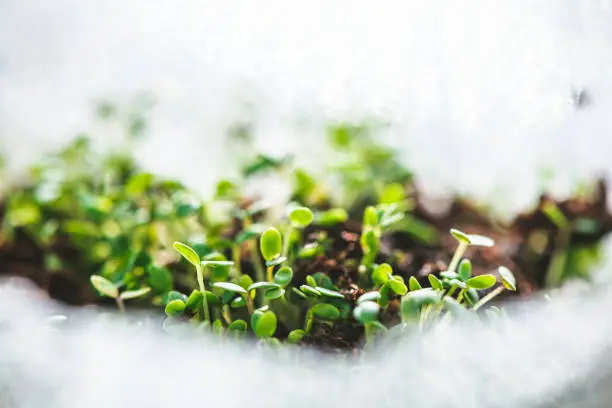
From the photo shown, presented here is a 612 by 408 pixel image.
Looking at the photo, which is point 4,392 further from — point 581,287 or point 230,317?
point 581,287

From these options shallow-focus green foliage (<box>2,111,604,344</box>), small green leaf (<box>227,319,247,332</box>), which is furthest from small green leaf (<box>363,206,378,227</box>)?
small green leaf (<box>227,319,247,332</box>)

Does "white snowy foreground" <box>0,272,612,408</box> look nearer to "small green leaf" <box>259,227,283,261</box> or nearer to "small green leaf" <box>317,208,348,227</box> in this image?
"small green leaf" <box>259,227,283,261</box>

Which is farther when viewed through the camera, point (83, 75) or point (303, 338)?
point (83, 75)

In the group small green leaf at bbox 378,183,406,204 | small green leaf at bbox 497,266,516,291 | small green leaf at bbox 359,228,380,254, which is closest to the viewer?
small green leaf at bbox 497,266,516,291

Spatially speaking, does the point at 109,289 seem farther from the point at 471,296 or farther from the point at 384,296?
the point at 471,296

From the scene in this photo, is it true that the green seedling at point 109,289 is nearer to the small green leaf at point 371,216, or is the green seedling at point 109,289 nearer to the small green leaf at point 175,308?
the small green leaf at point 175,308

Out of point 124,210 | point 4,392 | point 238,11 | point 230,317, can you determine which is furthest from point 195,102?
point 4,392

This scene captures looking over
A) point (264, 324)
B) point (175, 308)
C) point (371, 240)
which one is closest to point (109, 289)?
point (175, 308)

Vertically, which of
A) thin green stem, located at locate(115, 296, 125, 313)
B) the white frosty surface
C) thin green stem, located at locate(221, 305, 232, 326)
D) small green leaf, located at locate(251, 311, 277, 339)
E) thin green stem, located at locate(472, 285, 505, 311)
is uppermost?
the white frosty surface
